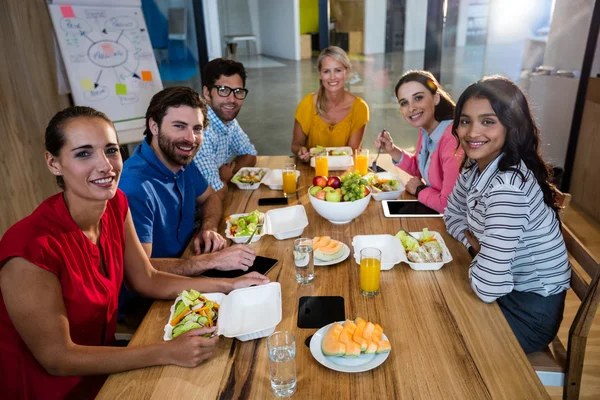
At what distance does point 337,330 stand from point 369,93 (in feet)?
13.1

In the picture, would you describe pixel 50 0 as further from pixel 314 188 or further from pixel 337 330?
pixel 337 330

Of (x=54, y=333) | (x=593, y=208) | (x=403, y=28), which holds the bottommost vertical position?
(x=593, y=208)

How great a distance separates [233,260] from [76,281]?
510 mm

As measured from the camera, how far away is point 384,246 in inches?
65.2

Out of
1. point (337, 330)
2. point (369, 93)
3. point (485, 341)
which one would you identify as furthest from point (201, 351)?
point (369, 93)

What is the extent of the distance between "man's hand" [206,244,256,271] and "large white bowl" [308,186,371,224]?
1.25 ft

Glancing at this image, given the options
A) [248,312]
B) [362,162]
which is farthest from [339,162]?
[248,312]

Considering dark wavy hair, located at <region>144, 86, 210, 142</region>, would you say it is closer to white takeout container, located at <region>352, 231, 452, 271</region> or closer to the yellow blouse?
white takeout container, located at <region>352, 231, 452, 271</region>

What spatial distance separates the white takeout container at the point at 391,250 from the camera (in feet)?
5.00

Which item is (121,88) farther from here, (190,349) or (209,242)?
(190,349)

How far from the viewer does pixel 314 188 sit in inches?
74.8

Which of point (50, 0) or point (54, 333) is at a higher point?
point (50, 0)

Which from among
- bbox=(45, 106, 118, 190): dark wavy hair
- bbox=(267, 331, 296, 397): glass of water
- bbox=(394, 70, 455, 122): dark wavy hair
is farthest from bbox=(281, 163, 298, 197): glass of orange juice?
bbox=(267, 331, 296, 397): glass of water

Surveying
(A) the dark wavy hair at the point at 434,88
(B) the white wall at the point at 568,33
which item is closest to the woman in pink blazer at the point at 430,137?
(A) the dark wavy hair at the point at 434,88
